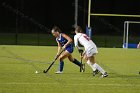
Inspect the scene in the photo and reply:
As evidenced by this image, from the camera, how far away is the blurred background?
46.4 m

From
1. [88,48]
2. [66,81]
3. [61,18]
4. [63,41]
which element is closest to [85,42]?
[88,48]

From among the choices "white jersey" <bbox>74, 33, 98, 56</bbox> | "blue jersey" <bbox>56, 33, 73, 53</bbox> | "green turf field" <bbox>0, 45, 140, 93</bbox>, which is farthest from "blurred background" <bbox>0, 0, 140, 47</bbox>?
"white jersey" <bbox>74, 33, 98, 56</bbox>

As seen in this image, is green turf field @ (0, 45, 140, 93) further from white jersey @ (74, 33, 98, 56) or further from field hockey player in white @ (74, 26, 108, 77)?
white jersey @ (74, 33, 98, 56)

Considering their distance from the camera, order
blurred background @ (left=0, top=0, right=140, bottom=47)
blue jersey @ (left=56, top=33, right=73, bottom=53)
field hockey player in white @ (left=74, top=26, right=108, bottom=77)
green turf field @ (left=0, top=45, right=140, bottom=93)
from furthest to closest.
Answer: blurred background @ (left=0, top=0, right=140, bottom=47) → blue jersey @ (left=56, top=33, right=73, bottom=53) → field hockey player in white @ (left=74, top=26, right=108, bottom=77) → green turf field @ (left=0, top=45, right=140, bottom=93)

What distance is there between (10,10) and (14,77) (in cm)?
3322

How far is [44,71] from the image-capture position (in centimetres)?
1645

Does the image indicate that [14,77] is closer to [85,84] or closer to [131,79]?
[85,84]

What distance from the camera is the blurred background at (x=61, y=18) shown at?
46.4 meters

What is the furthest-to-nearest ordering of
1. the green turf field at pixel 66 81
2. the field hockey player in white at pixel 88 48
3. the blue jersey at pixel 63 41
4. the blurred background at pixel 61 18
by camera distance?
the blurred background at pixel 61 18 < the blue jersey at pixel 63 41 < the field hockey player in white at pixel 88 48 < the green turf field at pixel 66 81

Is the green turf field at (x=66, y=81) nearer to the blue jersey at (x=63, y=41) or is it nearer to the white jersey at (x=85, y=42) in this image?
the blue jersey at (x=63, y=41)

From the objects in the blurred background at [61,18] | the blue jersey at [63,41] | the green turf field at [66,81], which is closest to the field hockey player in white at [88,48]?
the green turf field at [66,81]

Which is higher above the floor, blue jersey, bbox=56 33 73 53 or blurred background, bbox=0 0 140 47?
blurred background, bbox=0 0 140 47

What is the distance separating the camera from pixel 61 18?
4941 cm

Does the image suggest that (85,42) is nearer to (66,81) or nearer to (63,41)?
(63,41)
